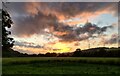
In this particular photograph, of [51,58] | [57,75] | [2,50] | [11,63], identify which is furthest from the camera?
[2,50]

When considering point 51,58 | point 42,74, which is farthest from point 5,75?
point 51,58

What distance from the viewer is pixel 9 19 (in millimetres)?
35938

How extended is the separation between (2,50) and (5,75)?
45.0 ft

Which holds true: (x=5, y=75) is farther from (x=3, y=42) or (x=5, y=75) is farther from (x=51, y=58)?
(x=3, y=42)

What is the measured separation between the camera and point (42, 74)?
23281 millimetres

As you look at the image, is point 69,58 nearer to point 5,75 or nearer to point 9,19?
point 9,19

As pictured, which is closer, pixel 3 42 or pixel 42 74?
pixel 42 74

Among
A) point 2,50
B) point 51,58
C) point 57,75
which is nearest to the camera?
point 57,75

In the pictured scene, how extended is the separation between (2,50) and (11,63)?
543 centimetres

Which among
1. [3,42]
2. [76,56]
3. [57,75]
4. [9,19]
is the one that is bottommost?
[57,75]

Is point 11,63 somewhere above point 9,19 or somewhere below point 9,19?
below

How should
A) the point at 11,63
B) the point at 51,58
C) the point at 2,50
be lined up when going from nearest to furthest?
the point at 11,63
the point at 51,58
the point at 2,50

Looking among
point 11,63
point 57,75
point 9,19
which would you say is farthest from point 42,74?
point 9,19

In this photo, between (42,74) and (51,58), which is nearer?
(42,74)
